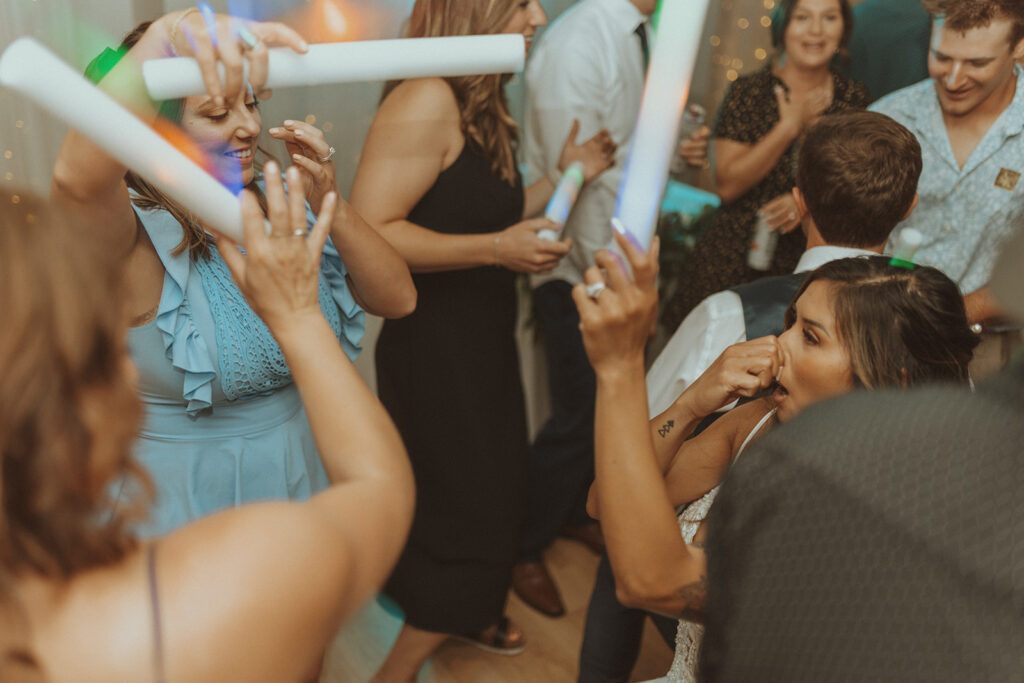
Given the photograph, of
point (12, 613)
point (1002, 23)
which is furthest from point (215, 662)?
point (1002, 23)

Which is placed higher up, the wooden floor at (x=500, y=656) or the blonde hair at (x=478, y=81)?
the blonde hair at (x=478, y=81)

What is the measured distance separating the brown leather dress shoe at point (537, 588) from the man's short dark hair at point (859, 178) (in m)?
1.25

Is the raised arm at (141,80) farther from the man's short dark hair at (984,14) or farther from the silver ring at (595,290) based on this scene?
the man's short dark hair at (984,14)

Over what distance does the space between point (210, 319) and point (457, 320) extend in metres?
0.69

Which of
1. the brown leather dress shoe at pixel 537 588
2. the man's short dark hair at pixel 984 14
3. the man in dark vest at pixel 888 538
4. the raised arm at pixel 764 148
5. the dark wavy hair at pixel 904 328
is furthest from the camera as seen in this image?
the brown leather dress shoe at pixel 537 588

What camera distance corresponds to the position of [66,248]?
539 millimetres

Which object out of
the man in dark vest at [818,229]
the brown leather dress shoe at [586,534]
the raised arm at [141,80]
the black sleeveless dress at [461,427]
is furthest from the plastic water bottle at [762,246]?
the raised arm at [141,80]

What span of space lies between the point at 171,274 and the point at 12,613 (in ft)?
1.96

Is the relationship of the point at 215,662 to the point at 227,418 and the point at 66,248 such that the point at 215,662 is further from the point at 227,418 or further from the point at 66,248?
the point at 227,418

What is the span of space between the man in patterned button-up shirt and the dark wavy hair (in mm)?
679

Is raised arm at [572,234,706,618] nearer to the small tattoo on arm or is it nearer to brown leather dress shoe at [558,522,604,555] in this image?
the small tattoo on arm

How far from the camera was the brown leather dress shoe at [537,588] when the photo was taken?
2.17 metres

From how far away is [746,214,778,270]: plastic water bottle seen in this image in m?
1.91

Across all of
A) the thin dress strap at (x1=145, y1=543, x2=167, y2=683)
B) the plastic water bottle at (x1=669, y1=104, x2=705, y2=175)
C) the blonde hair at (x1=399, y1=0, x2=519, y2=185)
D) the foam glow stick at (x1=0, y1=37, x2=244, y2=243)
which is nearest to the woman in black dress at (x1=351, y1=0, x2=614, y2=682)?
the blonde hair at (x1=399, y1=0, x2=519, y2=185)
